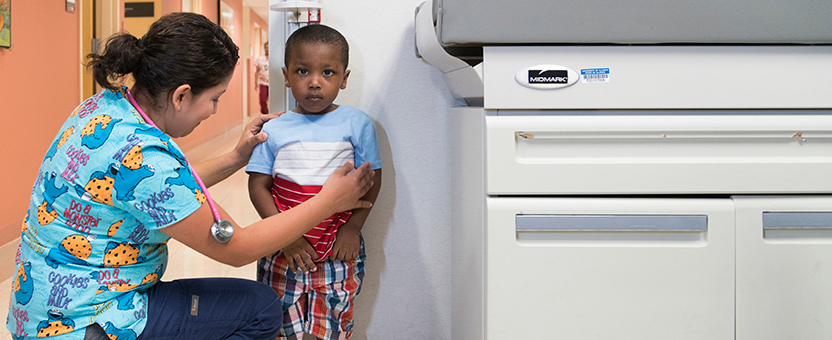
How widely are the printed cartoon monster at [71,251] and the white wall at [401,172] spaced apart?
611mm

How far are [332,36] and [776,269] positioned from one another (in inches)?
36.1

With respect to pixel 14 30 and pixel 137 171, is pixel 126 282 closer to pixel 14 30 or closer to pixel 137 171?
pixel 137 171

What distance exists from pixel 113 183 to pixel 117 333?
23 centimetres

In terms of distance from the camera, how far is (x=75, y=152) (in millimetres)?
808

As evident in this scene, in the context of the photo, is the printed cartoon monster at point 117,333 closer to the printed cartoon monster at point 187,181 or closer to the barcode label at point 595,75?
the printed cartoon monster at point 187,181

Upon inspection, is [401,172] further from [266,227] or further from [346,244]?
[266,227]

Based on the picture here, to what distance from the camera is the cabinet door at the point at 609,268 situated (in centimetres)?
91

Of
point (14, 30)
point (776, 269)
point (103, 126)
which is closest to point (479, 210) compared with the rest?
point (776, 269)

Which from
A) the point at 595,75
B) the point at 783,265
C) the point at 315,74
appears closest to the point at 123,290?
the point at 315,74

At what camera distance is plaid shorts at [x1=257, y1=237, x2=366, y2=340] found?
4.10 feet

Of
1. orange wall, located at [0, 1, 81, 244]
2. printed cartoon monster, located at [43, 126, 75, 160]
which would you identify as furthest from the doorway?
printed cartoon monster, located at [43, 126, 75, 160]

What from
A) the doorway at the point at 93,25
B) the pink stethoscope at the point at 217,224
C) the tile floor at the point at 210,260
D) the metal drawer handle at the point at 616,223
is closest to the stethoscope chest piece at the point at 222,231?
the pink stethoscope at the point at 217,224

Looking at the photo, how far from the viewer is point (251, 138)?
3.92 ft

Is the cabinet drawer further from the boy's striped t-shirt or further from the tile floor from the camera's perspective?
the tile floor
